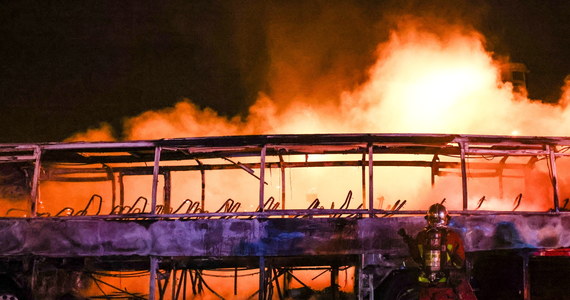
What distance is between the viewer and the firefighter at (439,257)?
6918 millimetres

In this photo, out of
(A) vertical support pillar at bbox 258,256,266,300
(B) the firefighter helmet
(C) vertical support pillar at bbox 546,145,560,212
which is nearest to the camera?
(B) the firefighter helmet

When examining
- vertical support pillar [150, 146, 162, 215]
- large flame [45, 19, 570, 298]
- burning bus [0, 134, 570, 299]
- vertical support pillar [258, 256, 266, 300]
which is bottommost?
vertical support pillar [258, 256, 266, 300]

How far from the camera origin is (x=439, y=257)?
6922 millimetres

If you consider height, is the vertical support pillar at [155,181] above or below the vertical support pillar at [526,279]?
above

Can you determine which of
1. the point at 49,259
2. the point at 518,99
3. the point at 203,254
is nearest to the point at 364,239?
the point at 203,254

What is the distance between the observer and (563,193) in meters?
14.6

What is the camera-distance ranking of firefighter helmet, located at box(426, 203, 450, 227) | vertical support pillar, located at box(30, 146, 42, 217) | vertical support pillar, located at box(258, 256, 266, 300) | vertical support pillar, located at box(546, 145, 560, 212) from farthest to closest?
vertical support pillar, located at box(30, 146, 42, 217)
vertical support pillar, located at box(546, 145, 560, 212)
vertical support pillar, located at box(258, 256, 266, 300)
firefighter helmet, located at box(426, 203, 450, 227)

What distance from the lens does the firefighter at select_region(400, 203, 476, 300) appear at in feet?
22.7

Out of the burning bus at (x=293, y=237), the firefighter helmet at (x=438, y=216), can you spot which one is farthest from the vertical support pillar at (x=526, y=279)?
the firefighter helmet at (x=438, y=216)

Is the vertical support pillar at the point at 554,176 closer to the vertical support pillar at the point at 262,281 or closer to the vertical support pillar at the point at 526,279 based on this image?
the vertical support pillar at the point at 526,279

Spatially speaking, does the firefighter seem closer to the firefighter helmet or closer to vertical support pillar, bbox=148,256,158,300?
the firefighter helmet

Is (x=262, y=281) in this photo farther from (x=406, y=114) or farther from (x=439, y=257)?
(x=406, y=114)

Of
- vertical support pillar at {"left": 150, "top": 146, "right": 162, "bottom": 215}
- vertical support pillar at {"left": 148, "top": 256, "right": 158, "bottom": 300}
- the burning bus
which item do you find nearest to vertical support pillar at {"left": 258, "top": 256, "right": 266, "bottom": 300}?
the burning bus

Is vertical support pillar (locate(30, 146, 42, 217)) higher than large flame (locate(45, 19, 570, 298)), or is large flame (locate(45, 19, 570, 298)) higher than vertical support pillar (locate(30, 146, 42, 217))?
large flame (locate(45, 19, 570, 298))
